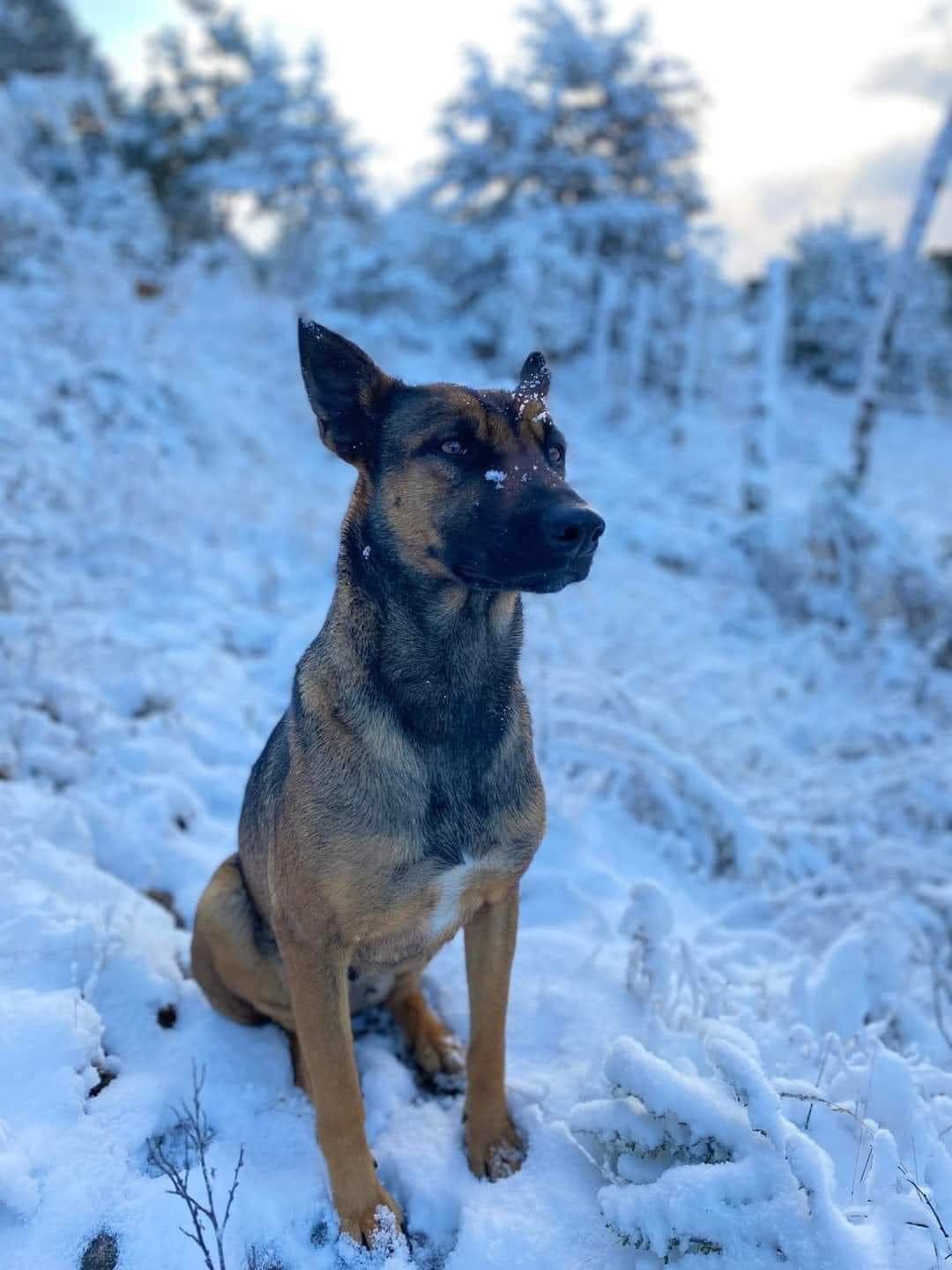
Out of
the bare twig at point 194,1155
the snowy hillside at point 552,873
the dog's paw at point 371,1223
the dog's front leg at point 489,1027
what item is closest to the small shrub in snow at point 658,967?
the snowy hillside at point 552,873

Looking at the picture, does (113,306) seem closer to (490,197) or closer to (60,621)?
(60,621)

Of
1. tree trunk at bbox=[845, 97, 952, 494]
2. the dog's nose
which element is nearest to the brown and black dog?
the dog's nose

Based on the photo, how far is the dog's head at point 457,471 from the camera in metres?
2.09

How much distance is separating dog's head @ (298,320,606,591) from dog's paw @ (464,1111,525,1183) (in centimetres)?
164

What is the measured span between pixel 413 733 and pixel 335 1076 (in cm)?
96

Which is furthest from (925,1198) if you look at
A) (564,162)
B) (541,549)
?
(564,162)

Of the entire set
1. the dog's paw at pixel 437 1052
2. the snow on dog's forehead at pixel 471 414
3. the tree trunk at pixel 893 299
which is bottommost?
the dog's paw at pixel 437 1052

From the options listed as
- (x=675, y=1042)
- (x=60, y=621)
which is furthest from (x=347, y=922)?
(x=60, y=621)

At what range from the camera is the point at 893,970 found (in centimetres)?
341

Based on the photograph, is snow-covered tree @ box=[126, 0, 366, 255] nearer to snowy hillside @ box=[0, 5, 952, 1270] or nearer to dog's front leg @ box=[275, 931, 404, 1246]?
snowy hillside @ box=[0, 5, 952, 1270]

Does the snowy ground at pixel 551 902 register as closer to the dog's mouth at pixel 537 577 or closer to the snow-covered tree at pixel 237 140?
the dog's mouth at pixel 537 577

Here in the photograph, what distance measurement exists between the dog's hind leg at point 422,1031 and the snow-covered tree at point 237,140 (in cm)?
2632

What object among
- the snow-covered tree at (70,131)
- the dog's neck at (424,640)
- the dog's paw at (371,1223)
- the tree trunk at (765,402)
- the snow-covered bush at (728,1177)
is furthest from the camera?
the snow-covered tree at (70,131)

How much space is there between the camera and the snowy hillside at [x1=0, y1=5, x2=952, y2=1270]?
6.75ft
